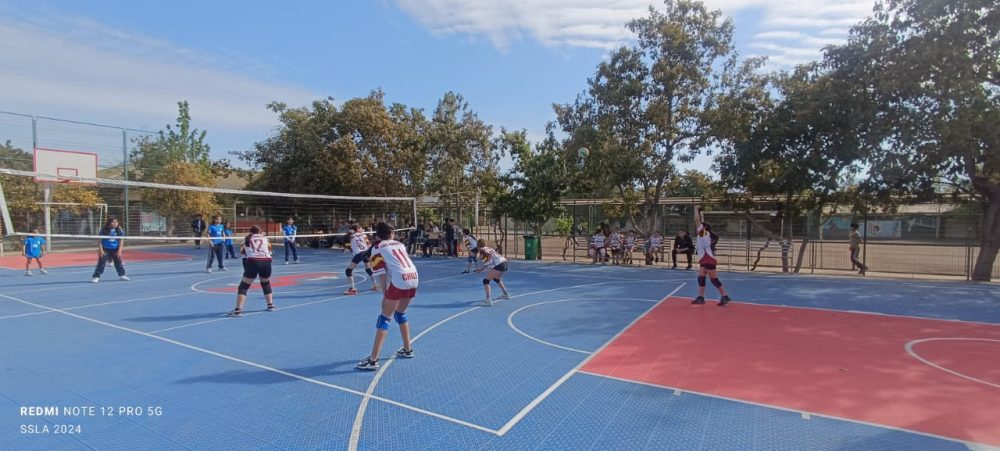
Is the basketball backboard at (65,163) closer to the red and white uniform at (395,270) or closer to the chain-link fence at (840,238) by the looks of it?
the chain-link fence at (840,238)

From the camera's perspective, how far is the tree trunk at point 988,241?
14.5m

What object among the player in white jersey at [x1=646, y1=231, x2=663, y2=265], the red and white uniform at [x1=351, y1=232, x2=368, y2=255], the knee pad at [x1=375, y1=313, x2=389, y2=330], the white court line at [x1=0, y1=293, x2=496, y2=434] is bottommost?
the white court line at [x1=0, y1=293, x2=496, y2=434]

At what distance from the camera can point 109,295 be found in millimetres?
11922

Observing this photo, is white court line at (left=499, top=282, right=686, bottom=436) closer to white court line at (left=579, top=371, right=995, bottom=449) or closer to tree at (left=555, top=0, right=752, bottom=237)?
white court line at (left=579, top=371, right=995, bottom=449)

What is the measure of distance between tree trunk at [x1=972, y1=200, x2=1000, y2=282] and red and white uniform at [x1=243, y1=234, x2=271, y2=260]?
63.3ft

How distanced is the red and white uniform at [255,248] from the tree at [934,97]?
52.9 ft

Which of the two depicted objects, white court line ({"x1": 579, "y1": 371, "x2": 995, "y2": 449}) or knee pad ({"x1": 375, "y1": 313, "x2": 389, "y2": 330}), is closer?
white court line ({"x1": 579, "y1": 371, "x2": 995, "y2": 449})

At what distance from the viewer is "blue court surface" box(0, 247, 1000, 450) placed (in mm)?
4434

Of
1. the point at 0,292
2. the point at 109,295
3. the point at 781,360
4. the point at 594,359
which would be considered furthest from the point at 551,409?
the point at 0,292

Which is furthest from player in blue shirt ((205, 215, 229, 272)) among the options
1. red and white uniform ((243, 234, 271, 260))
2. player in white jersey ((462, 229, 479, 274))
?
player in white jersey ((462, 229, 479, 274))

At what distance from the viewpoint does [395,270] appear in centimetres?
634

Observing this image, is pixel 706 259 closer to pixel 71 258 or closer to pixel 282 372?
pixel 282 372

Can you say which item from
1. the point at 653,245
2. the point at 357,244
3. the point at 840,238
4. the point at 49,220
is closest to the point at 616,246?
the point at 653,245

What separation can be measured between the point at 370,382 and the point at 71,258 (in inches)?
935
